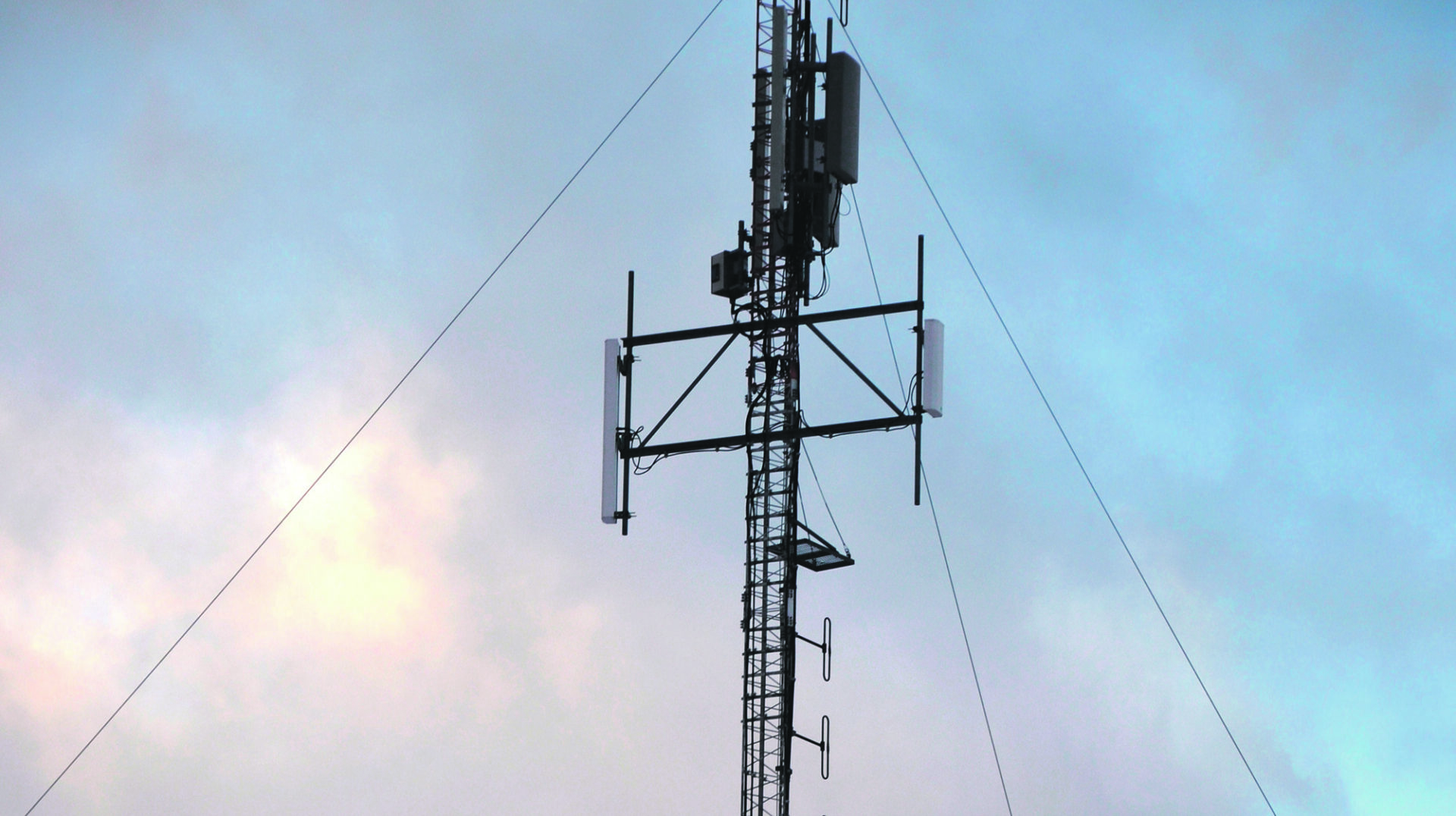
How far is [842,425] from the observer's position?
5978cm

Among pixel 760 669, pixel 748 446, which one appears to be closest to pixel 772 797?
pixel 760 669

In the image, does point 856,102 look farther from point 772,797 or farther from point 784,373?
point 772,797

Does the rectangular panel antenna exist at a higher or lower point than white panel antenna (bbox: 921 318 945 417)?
higher

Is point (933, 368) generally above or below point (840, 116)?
below

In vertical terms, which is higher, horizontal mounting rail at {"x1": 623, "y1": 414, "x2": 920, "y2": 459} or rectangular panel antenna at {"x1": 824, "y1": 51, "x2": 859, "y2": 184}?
rectangular panel antenna at {"x1": 824, "y1": 51, "x2": 859, "y2": 184}

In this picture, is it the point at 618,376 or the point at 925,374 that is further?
the point at 618,376

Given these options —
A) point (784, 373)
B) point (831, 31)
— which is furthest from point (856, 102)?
point (784, 373)

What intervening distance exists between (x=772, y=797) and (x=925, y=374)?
442 inches

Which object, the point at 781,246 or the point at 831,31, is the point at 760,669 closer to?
the point at 781,246

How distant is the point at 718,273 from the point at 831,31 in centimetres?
667

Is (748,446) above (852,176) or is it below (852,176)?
below

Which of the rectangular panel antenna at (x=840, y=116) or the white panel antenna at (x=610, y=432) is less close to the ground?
the rectangular panel antenna at (x=840, y=116)

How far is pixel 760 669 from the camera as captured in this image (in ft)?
201

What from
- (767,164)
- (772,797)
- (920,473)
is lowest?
(772,797)
